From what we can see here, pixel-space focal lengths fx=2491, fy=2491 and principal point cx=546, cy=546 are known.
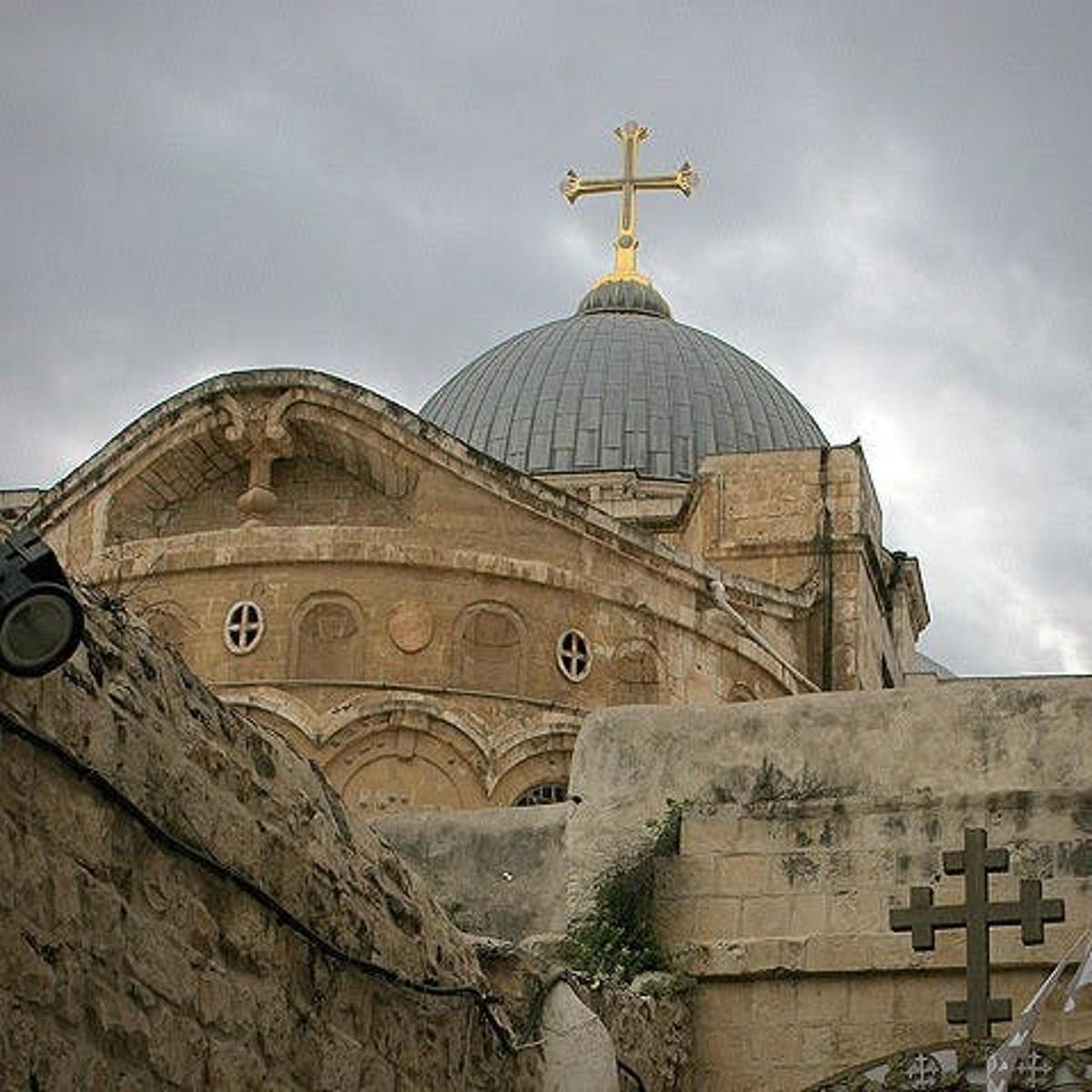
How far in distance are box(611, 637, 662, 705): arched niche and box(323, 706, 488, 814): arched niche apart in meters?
1.43

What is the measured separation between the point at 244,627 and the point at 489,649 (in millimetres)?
Answer: 2155

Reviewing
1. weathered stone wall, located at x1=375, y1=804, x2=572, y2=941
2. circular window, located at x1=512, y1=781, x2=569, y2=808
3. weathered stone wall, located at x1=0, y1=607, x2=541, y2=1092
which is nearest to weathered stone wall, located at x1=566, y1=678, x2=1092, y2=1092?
weathered stone wall, located at x1=375, y1=804, x2=572, y2=941

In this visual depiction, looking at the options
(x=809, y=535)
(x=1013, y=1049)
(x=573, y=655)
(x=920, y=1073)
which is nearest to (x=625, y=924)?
(x=920, y=1073)

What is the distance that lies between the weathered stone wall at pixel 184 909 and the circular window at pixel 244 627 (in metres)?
14.1

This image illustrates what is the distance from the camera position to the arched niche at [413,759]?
21438 millimetres

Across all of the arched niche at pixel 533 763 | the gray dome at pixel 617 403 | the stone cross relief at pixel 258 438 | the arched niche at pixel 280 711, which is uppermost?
the gray dome at pixel 617 403

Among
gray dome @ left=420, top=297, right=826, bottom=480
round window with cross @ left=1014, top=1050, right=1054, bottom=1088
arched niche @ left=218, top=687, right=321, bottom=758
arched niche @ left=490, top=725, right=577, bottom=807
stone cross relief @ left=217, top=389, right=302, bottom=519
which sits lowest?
round window with cross @ left=1014, top=1050, right=1054, bottom=1088

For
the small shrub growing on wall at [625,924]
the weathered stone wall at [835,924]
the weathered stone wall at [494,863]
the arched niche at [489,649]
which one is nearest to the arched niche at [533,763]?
the arched niche at [489,649]

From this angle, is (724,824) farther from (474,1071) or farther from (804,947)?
(474,1071)

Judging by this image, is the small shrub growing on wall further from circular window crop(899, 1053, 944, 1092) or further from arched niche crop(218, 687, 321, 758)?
arched niche crop(218, 687, 321, 758)

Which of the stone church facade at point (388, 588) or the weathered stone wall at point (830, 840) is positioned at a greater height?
the stone church facade at point (388, 588)

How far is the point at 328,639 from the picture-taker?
21766 mm

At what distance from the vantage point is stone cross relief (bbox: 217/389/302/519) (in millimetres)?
22141

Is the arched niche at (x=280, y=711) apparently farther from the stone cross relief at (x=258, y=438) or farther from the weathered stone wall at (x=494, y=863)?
the weathered stone wall at (x=494, y=863)
